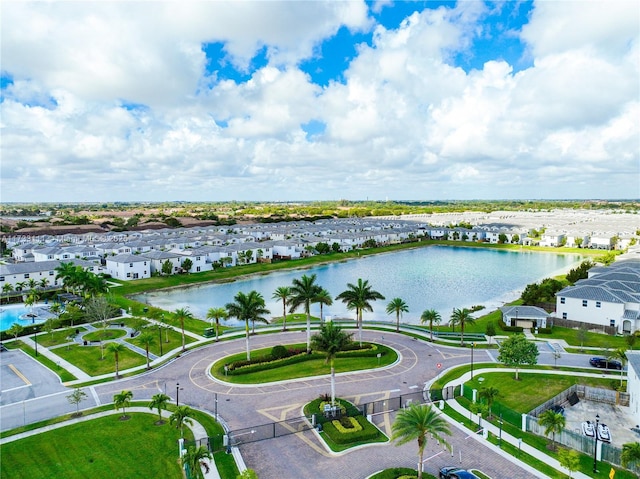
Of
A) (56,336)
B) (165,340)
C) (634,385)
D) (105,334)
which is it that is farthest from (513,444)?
(56,336)

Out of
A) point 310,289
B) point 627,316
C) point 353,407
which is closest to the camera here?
point 353,407

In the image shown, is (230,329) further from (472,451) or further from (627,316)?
(627,316)

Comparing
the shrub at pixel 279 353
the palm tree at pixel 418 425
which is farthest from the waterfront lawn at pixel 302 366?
the palm tree at pixel 418 425

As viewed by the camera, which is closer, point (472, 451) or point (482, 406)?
point (472, 451)

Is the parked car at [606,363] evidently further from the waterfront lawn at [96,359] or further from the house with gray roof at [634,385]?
the waterfront lawn at [96,359]

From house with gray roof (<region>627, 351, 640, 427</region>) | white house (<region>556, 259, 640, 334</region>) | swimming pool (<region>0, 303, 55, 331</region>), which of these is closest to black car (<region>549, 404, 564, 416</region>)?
house with gray roof (<region>627, 351, 640, 427</region>)

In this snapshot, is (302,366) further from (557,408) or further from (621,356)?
(621,356)

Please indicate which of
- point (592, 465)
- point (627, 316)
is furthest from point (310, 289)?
point (627, 316)
